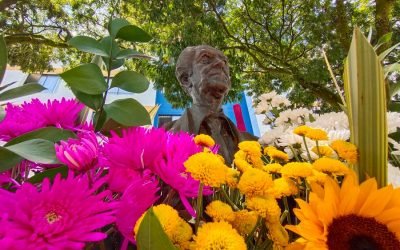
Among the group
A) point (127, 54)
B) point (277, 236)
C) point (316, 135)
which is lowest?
point (277, 236)

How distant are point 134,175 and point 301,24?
5895mm

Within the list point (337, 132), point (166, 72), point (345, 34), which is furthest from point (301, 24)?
point (337, 132)

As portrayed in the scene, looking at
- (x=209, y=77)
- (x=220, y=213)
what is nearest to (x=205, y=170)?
(x=220, y=213)

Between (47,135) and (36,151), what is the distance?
0.25ft

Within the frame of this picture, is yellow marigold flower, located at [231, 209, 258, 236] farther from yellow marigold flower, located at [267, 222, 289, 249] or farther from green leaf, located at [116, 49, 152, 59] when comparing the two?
green leaf, located at [116, 49, 152, 59]

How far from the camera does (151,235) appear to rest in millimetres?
267

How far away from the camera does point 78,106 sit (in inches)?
21.7

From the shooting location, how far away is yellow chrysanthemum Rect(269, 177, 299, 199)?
0.41 metres

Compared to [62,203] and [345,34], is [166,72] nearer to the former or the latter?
[345,34]

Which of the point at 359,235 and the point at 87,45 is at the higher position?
the point at 87,45

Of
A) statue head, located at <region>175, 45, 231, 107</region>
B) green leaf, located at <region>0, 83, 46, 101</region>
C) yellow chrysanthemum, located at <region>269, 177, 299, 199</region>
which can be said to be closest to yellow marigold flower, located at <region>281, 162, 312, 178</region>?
yellow chrysanthemum, located at <region>269, 177, 299, 199</region>

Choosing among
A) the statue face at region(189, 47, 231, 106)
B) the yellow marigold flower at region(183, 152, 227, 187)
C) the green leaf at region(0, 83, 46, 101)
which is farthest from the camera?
the statue face at region(189, 47, 231, 106)

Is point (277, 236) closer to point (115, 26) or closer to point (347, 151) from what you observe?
point (347, 151)

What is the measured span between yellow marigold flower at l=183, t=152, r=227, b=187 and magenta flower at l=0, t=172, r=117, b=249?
3.6 inches
